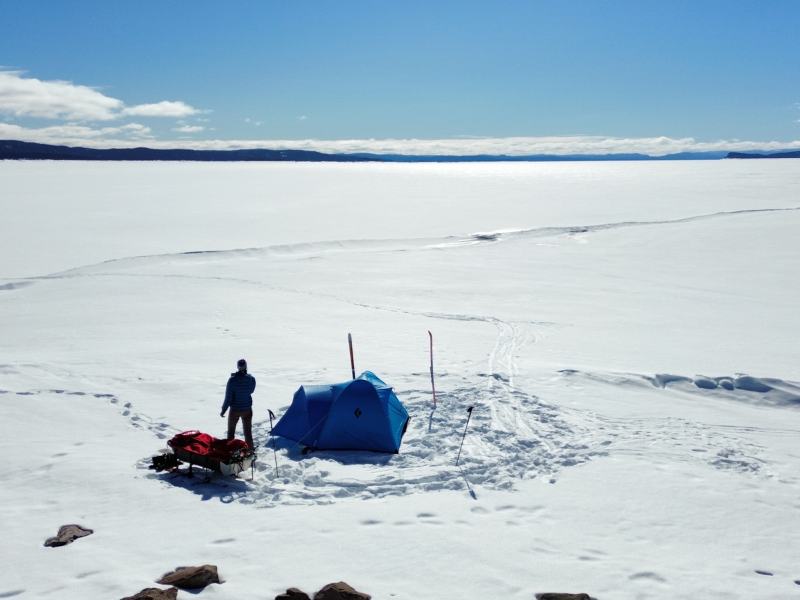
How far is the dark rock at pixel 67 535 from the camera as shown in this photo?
6293 millimetres

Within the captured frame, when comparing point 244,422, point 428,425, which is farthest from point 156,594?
point 428,425

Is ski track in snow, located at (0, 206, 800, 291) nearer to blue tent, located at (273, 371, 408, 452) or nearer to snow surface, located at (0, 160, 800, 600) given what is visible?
snow surface, located at (0, 160, 800, 600)

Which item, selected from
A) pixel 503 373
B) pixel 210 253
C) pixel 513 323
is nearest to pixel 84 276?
pixel 210 253

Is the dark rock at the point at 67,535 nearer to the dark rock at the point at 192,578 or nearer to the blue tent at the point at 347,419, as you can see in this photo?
the dark rock at the point at 192,578

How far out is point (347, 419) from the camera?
9.38m

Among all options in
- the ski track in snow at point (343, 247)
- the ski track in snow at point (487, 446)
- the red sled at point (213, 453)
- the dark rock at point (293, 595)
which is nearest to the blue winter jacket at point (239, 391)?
the red sled at point (213, 453)

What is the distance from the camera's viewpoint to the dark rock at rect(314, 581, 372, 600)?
18.3 feet

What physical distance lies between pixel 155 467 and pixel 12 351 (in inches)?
329

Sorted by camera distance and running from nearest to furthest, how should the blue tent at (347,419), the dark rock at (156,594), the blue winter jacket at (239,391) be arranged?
1. the dark rock at (156,594)
2. the blue winter jacket at (239,391)
3. the blue tent at (347,419)

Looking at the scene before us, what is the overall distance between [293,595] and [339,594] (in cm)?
43

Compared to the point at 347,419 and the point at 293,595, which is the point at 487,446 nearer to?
the point at 347,419

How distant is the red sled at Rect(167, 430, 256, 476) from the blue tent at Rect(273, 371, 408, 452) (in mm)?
1361

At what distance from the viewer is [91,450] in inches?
344

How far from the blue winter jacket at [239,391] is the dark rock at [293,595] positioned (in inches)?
140
